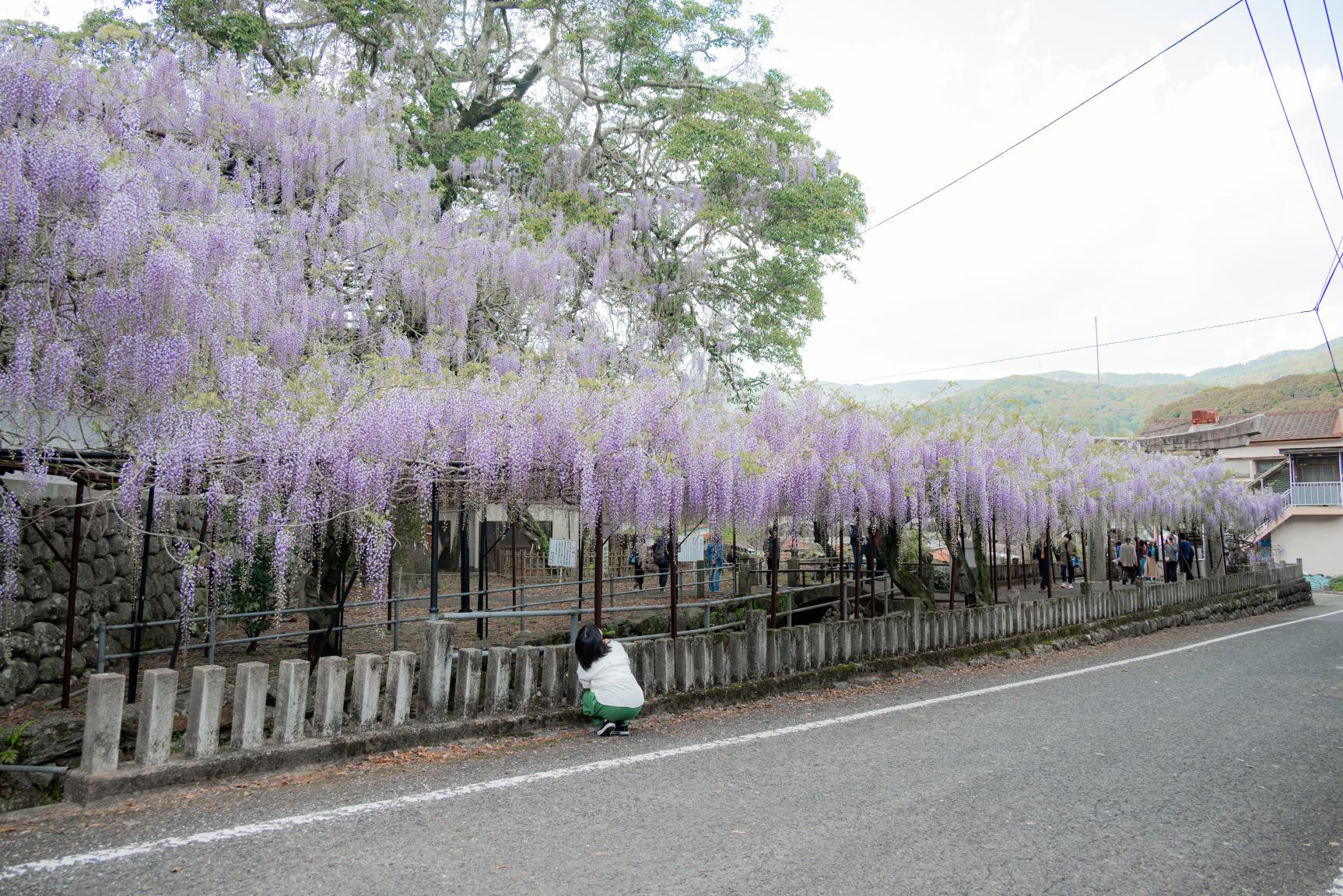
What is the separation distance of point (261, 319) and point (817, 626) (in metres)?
6.15

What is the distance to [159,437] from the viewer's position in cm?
573

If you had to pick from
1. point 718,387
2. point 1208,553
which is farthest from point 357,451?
point 1208,553

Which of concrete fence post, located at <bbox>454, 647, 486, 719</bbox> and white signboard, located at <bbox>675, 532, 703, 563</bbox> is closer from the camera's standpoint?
concrete fence post, located at <bbox>454, 647, 486, 719</bbox>

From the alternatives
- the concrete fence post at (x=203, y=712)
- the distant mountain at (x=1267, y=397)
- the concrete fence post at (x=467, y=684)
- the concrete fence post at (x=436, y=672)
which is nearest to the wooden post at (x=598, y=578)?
the concrete fence post at (x=467, y=684)

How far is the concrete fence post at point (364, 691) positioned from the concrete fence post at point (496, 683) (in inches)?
32.3

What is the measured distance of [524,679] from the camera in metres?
6.00

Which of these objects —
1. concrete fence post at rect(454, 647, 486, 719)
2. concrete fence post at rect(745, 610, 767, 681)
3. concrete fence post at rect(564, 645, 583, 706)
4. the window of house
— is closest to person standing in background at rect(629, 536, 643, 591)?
concrete fence post at rect(745, 610, 767, 681)

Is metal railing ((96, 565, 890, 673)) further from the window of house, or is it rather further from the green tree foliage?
the window of house

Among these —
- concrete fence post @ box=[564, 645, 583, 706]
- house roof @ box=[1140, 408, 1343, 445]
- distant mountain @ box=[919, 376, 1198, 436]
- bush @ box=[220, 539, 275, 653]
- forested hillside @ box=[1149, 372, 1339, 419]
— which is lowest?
concrete fence post @ box=[564, 645, 583, 706]

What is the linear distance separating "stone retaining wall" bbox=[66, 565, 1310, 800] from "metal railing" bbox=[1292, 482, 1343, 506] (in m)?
30.0

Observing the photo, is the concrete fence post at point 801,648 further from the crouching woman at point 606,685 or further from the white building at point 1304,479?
the white building at point 1304,479

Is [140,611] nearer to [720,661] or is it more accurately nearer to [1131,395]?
[720,661]

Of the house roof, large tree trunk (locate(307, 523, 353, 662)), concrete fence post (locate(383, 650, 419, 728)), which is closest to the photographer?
concrete fence post (locate(383, 650, 419, 728))

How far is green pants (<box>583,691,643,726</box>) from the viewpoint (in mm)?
5926
